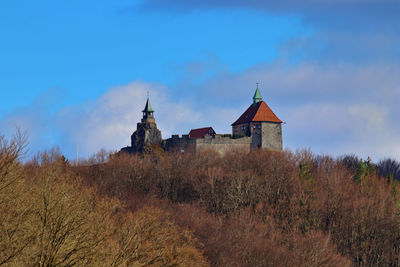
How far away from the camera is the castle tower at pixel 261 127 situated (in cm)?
8350

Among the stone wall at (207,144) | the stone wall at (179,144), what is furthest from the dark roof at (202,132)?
the stone wall at (179,144)

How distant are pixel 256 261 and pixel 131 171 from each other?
30.3 metres

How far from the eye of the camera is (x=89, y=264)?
20594mm

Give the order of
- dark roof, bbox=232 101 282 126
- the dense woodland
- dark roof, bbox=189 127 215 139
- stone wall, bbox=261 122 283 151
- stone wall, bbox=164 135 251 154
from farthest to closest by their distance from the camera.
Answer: dark roof, bbox=189 127 215 139 < dark roof, bbox=232 101 282 126 < stone wall, bbox=261 122 283 151 < stone wall, bbox=164 135 251 154 < the dense woodland

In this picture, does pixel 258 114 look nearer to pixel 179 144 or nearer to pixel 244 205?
pixel 179 144

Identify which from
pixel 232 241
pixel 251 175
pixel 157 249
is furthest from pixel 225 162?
pixel 157 249

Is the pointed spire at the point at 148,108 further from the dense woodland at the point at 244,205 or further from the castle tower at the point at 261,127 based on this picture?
the castle tower at the point at 261,127

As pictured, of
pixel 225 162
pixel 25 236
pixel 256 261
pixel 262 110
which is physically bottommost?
pixel 256 261

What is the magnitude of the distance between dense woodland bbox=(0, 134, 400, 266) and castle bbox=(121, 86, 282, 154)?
1.21 meters

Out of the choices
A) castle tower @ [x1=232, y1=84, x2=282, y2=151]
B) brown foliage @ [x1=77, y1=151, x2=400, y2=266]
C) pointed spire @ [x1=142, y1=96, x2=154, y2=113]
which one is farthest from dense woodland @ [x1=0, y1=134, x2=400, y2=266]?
pointed spire @ [x1=142, y1=96, x2=154, y2=113]

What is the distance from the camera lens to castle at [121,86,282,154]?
81500 millimetres

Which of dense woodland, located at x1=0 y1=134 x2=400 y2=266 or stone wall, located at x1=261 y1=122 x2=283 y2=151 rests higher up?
stone wall, located at x1=261 y1=122 x2=283 y2=151

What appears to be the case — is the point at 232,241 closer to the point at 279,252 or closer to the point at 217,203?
the point at 279,252

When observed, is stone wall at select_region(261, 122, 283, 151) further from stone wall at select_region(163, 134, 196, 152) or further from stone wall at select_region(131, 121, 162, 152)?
stone wall at select_region(131, 121, 162, 152)
